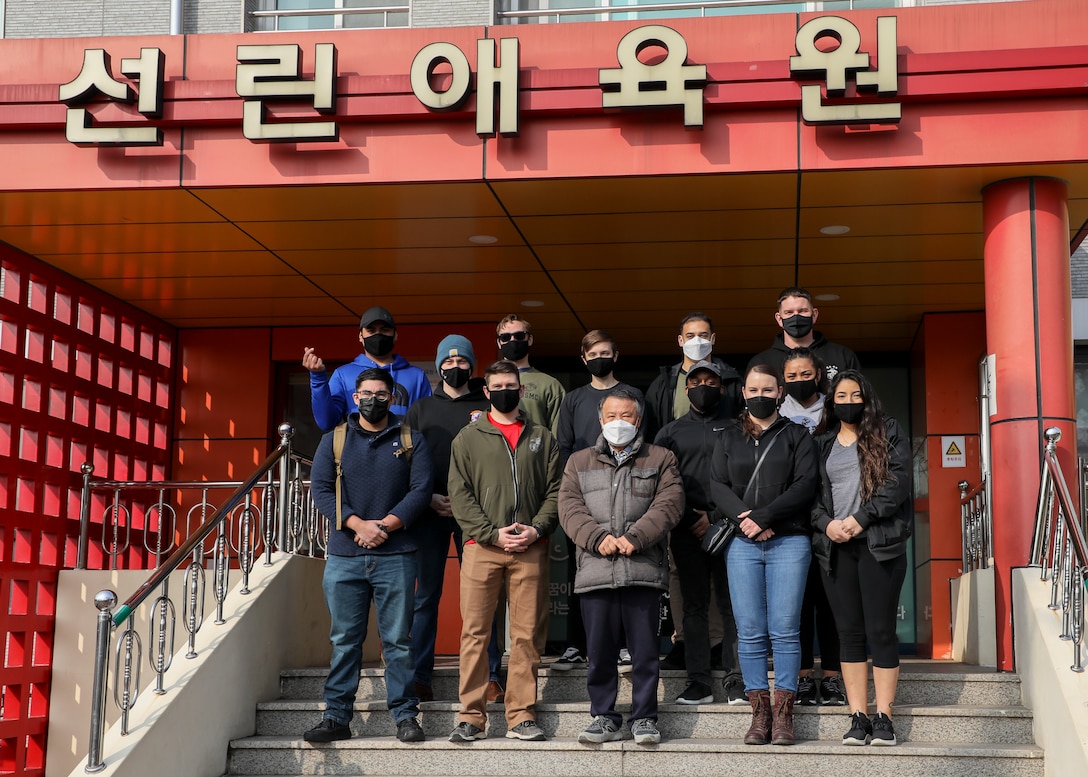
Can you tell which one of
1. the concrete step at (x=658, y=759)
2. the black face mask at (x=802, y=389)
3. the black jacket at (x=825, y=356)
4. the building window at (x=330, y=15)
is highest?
the building window at (x=330, y=15)

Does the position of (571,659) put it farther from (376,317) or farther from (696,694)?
(376,317)

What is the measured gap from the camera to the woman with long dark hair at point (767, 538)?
6328 mm

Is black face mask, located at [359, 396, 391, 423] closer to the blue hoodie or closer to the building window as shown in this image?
the blue hoodie

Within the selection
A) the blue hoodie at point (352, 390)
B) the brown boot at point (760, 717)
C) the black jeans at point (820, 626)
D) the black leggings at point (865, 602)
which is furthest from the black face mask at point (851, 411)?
the blue hoodie at point (352, 390)

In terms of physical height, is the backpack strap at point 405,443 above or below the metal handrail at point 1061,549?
above

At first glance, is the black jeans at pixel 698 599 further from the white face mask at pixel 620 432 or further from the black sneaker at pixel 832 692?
the white face mask at pixel 620 432

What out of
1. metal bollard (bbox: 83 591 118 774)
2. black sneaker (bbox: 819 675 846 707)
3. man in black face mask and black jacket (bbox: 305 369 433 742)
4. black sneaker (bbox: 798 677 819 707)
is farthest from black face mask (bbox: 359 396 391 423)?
black sneaker (bbox: 819 675 846 707)

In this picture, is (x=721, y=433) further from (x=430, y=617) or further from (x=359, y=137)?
(x=359, y=137)

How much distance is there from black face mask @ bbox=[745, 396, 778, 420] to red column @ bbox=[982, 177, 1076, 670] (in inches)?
78.5

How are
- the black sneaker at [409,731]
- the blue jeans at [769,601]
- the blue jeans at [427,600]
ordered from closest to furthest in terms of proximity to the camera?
the blue jeans at [769,601]
the black sneaker at [409,731]
the blue jeans at [427,600]

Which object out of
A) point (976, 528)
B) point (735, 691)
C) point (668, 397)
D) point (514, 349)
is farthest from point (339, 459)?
point (976, 528)

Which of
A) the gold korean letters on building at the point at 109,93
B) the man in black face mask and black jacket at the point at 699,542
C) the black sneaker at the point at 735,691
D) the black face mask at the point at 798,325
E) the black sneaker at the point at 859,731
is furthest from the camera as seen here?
the gold korean letters on building at the point at 109,93

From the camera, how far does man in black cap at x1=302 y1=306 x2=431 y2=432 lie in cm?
745

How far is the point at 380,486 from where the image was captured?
22.4 ft
